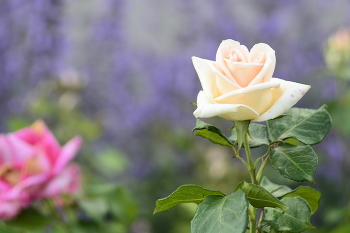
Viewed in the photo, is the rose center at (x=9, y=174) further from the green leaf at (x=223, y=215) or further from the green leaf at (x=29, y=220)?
the green leaf at (x=223, y=215)

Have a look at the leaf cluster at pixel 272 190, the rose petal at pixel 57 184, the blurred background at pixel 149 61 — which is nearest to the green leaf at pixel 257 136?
the leaf cluster at pixel 272 190

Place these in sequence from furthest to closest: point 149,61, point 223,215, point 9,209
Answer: point 149,61
point 9,209
point 223,215

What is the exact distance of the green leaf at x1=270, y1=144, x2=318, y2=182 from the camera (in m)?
0.19

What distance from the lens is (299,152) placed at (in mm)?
196

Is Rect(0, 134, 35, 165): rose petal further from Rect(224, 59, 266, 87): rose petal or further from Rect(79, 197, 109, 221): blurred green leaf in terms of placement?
Rect(224, 59, 266, 87): rose petal

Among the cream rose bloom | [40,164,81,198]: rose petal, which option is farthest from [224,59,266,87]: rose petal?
[40,164,81,198]: rose petal

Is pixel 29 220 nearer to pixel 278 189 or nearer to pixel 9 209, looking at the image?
pixel 9 209

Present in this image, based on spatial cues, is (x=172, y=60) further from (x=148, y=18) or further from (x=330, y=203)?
(x=330, y=203)

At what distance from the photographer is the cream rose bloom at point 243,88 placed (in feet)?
0.58

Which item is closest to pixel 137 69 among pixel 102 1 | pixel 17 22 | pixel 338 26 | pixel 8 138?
pixel 102 1

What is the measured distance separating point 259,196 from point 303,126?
58mm

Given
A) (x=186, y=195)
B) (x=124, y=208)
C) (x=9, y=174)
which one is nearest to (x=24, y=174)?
(x=9, y=174)

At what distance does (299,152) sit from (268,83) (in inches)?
1.9

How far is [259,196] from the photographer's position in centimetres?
18
